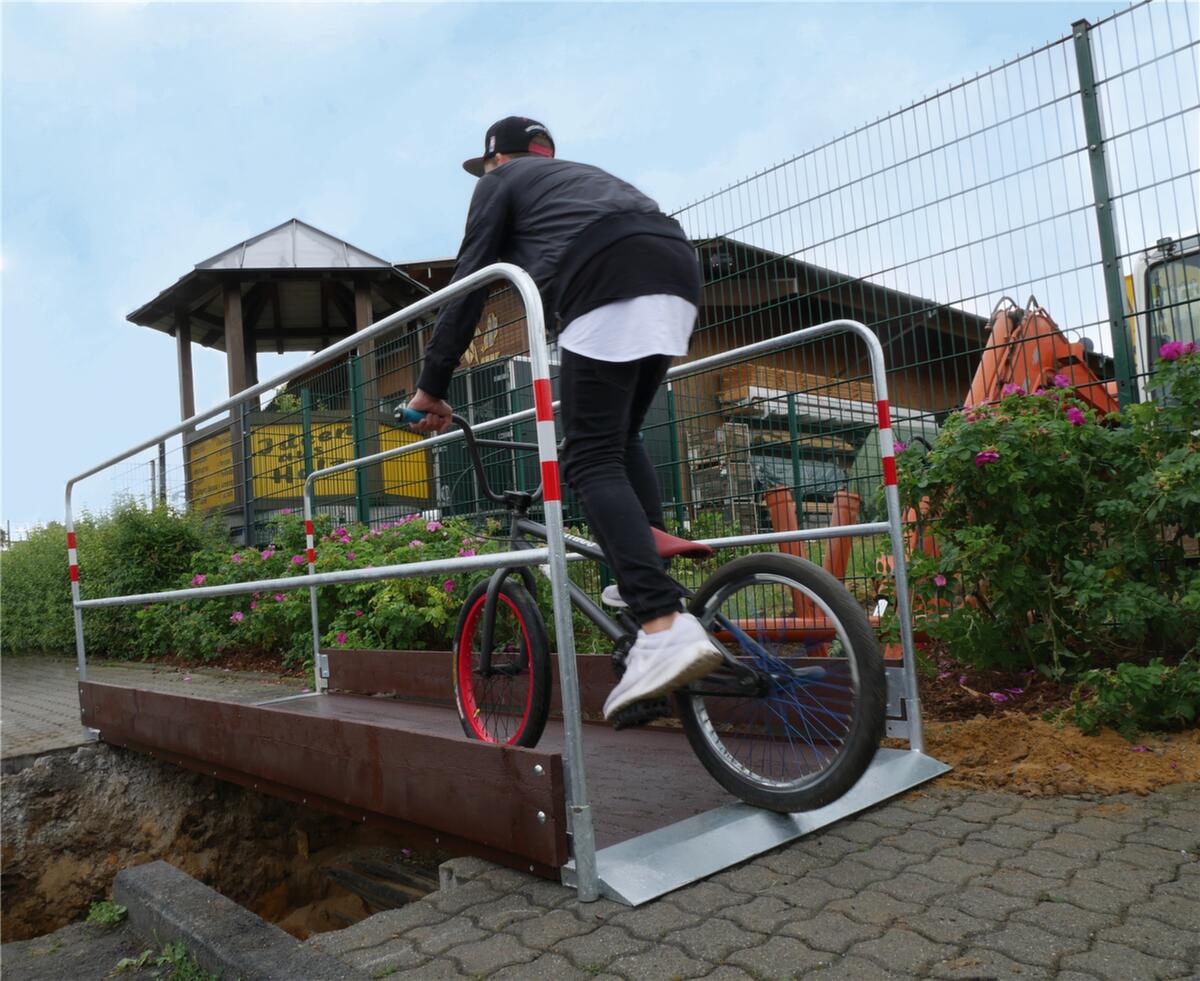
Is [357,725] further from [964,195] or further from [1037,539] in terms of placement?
[964,195]

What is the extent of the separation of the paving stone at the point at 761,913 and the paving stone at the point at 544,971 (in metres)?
0.34

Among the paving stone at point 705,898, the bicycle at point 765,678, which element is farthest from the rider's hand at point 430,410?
the paving stone at point 705,898

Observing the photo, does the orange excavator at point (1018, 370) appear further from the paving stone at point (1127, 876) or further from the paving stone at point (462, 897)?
the paving stone at point (462, 897)

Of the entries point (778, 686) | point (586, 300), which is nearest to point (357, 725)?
point (778, 686)

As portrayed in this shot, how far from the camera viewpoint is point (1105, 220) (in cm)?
412

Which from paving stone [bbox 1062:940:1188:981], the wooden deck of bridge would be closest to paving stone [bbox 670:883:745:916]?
the wooden deck of bridge

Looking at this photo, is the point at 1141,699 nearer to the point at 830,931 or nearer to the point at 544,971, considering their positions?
the point at 830,931

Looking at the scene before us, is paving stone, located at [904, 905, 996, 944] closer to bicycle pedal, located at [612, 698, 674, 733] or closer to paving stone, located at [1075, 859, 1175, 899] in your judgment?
paving stone, located at [1075, 859, 1175, 899]

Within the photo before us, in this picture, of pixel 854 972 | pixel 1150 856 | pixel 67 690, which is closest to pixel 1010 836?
pixel 1150 856

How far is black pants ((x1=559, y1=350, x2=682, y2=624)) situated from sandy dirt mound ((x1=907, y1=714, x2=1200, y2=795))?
4.06 feet

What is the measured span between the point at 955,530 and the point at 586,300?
79.7 inches

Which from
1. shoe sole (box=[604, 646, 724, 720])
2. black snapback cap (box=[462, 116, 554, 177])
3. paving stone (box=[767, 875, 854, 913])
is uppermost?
black snapback cap (box=[462, 116, 554, 177])

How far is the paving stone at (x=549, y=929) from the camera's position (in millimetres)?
1856

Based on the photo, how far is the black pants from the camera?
84.7 inches
